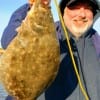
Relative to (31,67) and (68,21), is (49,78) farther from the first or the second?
(68,21)

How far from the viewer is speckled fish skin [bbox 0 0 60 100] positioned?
4.76 m

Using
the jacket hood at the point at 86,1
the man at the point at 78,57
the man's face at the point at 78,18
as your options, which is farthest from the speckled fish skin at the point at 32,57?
the jacket hood at the point at 86,1

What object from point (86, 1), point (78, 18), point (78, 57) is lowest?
point (78, 57)

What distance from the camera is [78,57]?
20.3 feet

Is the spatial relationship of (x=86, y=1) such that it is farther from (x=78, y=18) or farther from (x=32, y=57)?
(x=32, y=57)

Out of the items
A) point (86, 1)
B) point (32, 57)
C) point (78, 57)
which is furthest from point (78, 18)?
point (32, 57)

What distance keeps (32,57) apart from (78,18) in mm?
1486

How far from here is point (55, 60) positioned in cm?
496

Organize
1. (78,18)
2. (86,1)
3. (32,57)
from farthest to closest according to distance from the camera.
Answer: (86,1) < (78,18) < (32,57)

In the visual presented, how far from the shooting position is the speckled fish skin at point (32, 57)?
15.6 ft

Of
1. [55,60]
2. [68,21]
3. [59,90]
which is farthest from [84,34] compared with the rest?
[55,60]

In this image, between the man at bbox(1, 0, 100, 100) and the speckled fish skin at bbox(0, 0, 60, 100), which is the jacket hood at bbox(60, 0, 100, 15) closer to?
the man at bbox(1, 0, 100, 100)

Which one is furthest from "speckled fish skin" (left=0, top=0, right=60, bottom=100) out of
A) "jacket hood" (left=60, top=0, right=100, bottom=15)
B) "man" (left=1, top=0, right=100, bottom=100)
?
"jacket hood" (left=60, top=0, right=100, bottom=15)

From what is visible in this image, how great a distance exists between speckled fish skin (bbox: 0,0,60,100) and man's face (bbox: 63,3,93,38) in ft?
4.25
